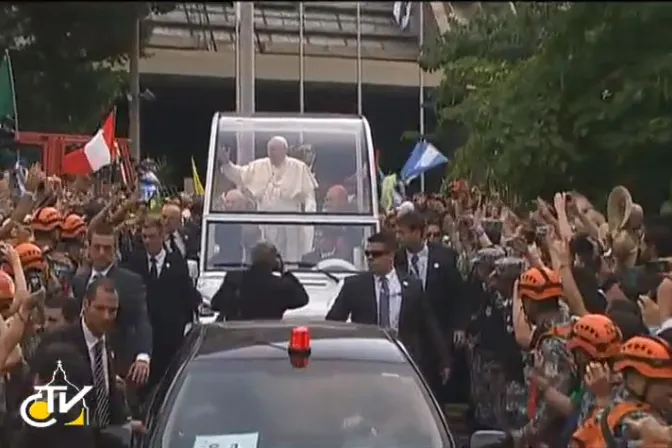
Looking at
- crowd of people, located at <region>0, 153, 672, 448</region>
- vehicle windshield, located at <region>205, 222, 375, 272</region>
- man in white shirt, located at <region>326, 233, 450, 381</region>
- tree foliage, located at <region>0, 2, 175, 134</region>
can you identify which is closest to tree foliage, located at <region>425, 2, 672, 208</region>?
crowd of people, located at <region>0, 153, 672, 448</region>

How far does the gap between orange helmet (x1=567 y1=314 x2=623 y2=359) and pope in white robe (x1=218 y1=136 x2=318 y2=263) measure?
7.24m

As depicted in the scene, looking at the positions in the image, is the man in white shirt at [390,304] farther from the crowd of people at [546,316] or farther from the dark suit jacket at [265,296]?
the dark suit jacket at [265,296]

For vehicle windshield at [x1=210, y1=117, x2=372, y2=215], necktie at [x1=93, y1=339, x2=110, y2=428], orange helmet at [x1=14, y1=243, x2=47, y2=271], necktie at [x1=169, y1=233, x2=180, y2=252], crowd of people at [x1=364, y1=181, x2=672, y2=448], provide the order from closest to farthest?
crowd of people at [x1=364, y1=181, x2=672, y2=448], necktie at [x1=93, y1=339, x2=110, y2=428], orange helmet at [x1=14, y1=243, x2=47, y2=271], necktie at [x1=169, y1=233, x2=180, y2=252], vehicle windshield at [x1=210, y1=117, x2=372, y2=215]

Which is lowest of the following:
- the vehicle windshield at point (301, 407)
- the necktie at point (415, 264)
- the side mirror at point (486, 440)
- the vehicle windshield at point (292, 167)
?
the side mirror at point (486, 440)

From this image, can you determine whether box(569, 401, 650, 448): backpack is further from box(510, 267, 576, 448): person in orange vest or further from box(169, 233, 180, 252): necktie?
box(169, 233, 180, 252): necktie

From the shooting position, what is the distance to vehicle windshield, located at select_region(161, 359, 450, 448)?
616 cm

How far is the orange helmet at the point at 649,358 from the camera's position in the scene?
15.8 ft

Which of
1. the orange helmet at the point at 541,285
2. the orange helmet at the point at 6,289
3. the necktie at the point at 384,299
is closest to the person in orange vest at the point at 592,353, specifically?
the orange helmet at the point at 541,285

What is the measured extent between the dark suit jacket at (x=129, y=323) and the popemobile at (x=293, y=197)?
2.31m

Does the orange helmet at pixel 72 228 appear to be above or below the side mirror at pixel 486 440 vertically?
above

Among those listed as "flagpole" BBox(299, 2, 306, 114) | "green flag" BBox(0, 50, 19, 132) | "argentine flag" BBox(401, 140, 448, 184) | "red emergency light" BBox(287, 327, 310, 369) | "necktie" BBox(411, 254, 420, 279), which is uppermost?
"flagpole" BBox(299, 2, 306, 114)

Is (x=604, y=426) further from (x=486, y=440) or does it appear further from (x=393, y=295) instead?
(x=393, y=295)

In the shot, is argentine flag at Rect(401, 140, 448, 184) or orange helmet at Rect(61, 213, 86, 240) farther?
argentine flag at Rect(401, 140, 448, 184)

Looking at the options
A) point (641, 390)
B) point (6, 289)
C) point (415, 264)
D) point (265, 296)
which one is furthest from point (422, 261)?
point (641, 390)
